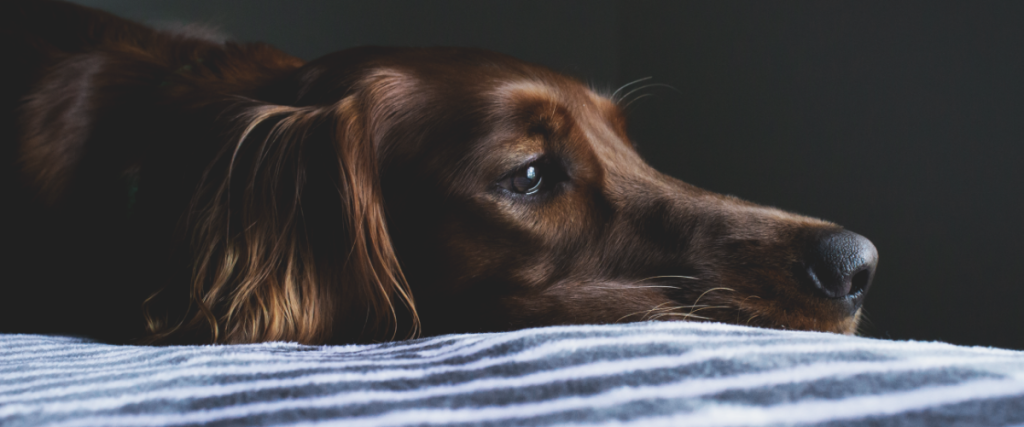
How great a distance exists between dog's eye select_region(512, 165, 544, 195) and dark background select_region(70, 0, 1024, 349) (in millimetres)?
511

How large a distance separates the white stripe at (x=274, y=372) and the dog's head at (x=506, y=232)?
0.39 meters

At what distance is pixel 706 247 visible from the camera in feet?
3.60

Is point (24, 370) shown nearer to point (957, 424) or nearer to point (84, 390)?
point (84, 390)

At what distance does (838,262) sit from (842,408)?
23.9 inches

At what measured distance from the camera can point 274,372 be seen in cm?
63

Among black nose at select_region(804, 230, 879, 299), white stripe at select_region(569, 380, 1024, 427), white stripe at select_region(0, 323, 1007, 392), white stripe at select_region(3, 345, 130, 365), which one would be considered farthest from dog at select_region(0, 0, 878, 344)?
white stripe at select_region(569, 380, 1024, 427)

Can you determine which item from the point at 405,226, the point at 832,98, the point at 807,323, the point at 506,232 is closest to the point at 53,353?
the point at 405,226

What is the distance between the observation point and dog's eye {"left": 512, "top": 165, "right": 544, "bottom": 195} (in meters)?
1.12

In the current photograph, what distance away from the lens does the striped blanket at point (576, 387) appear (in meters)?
0.48

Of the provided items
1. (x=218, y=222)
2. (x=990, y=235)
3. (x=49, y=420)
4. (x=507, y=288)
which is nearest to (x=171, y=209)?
(x=218, y=222)

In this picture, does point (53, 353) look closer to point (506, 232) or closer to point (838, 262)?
point (506, 232)

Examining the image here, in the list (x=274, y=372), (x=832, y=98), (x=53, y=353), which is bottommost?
(x=53, y=353)

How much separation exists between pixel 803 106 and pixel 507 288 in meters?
1.73

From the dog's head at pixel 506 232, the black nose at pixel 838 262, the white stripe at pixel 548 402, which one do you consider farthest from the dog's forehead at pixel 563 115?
the white stripe at pixel 548 402
